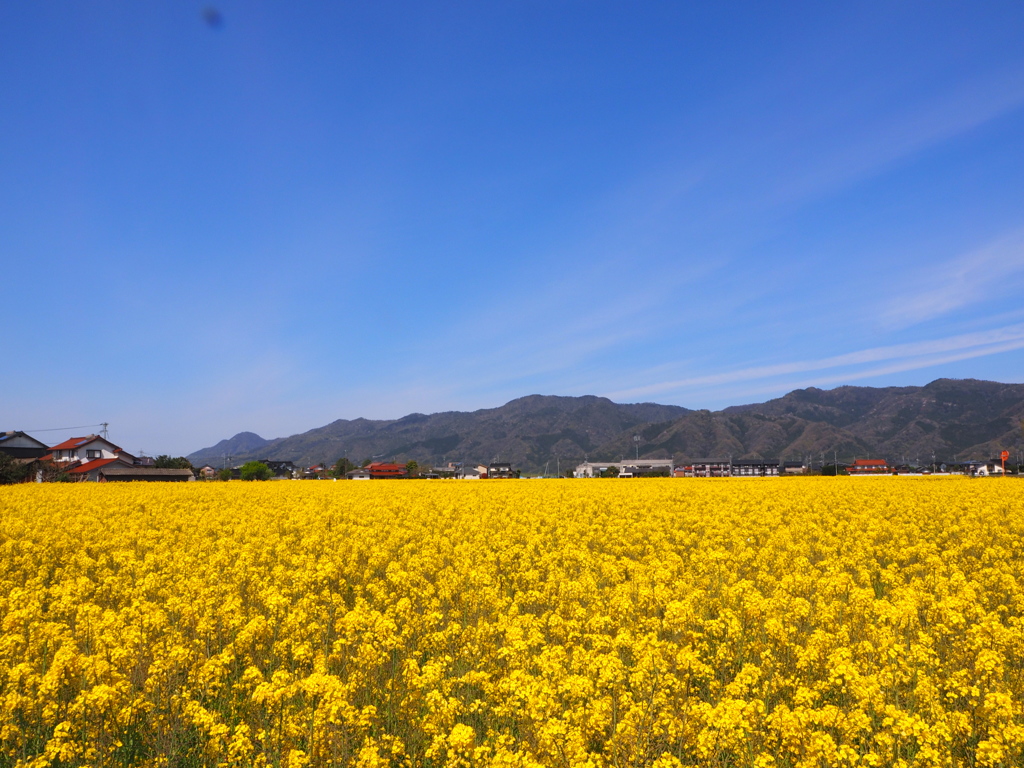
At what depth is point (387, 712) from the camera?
6.24 meters

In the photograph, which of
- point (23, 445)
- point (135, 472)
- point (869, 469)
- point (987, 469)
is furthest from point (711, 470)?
point (23, 445)

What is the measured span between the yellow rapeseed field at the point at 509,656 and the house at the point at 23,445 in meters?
82.0

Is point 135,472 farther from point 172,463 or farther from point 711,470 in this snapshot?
point 711,470

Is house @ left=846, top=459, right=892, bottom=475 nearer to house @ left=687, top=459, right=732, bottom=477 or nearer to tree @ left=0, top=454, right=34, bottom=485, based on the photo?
house @ left=687, top=459, right=732, bottom=477

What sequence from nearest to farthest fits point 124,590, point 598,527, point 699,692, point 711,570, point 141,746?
1. point 141,746
2. point 699,692
3. point 124,590
4. point 711,570
5. point 598,527

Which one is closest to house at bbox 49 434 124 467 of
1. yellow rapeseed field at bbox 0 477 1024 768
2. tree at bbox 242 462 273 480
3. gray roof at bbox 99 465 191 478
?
gray roof at bbox 99 465 191 478

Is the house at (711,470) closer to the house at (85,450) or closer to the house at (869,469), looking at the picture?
the house at (869,469)

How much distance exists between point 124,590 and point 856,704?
1075 cm

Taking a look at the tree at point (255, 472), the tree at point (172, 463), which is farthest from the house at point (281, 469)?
the tree at point (255, 472)

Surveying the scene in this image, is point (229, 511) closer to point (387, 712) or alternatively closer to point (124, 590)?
point (124, 590)

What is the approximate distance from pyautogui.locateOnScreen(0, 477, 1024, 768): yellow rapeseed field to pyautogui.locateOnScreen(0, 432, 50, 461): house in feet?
269

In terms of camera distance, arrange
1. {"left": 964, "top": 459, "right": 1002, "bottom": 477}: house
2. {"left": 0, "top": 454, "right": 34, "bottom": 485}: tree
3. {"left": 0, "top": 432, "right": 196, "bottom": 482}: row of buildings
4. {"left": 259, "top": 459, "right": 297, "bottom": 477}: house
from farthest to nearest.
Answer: {"left": 259, "top": 459, "right": 297, "bottom": 477}: house
{"left": 964, "top": 459, "right": 1002, "bottom": 477}: house
{"left": 0, "top": 432, "right": 196, "bottom": 482}: row of buildings
{"left": 0, "top": 454, "right": 34, "bottom": 485}: tree

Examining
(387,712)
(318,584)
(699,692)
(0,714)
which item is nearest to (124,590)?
(318,584)

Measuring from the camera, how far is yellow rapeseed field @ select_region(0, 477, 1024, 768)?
5102 mm
